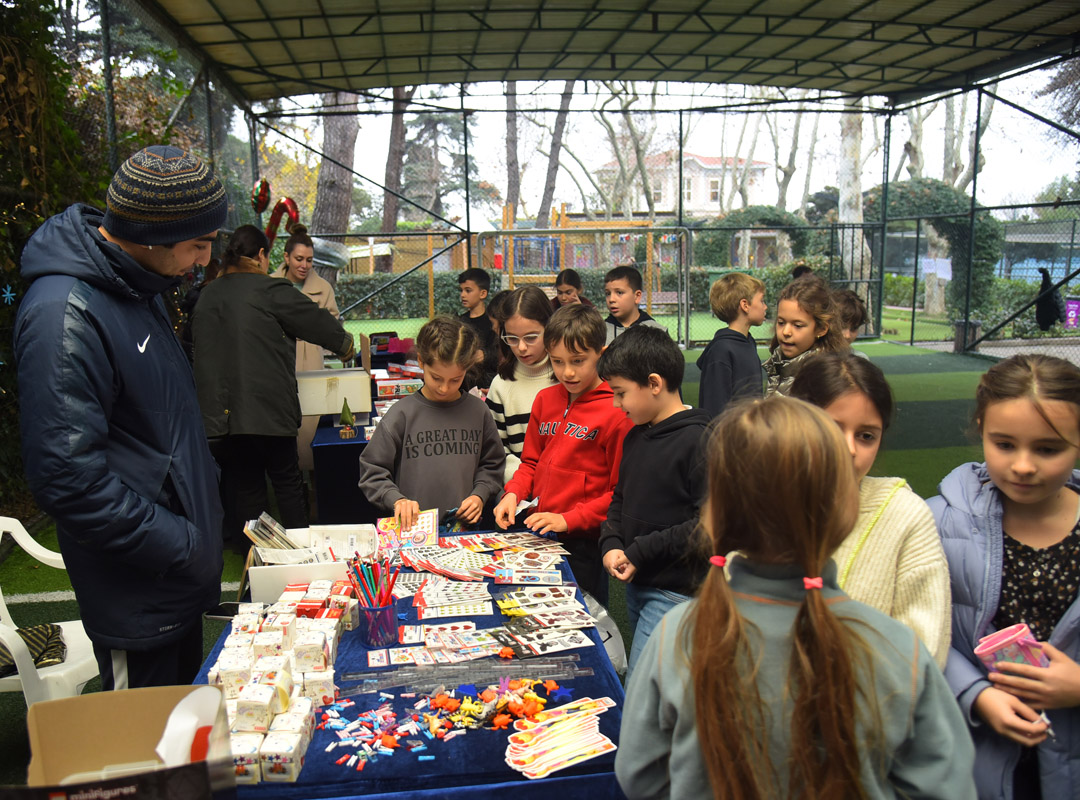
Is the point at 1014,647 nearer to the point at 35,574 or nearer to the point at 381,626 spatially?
the point at 381,626

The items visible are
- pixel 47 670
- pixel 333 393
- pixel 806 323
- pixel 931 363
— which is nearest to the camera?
pixel 47 670

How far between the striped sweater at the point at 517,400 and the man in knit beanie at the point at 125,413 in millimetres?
1720

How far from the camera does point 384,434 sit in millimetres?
3160

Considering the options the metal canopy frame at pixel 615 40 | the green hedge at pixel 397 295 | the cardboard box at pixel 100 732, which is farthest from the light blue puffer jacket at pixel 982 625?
the green hedge at pixel 397 295

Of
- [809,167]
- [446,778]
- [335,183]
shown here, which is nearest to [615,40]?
[335,183]

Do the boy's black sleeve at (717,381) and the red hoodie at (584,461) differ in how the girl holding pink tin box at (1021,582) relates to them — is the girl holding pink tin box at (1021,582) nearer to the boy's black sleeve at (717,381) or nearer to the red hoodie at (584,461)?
the red hoodie at (584,461)

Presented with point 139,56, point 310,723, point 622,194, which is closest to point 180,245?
point 310,723

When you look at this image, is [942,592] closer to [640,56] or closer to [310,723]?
[310,723]

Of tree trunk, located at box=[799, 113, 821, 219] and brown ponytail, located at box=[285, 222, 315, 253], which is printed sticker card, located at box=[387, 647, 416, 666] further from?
tree trunk, located at box=[799, 113, 821, 219]

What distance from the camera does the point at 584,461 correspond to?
2955 mm

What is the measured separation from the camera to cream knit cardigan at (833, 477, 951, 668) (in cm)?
159

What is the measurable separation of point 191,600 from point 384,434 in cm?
120

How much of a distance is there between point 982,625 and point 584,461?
1.51 meters

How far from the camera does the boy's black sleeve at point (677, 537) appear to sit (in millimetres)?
2311
